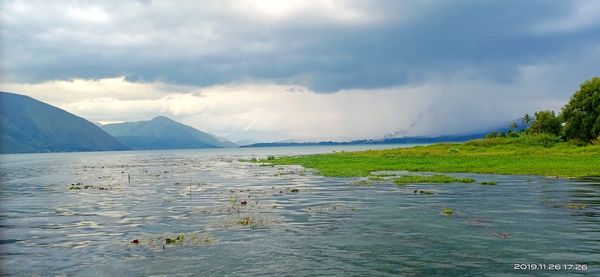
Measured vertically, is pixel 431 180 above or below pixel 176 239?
above

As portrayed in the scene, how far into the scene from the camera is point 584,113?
11800 cm

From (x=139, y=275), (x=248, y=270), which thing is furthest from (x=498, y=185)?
(x=139, y=275)

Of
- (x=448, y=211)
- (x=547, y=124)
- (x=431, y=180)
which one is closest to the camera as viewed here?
(x=448, y=211)

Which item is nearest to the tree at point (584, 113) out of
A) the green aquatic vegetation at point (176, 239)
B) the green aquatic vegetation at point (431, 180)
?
the green aquatic vegetation at point (431, 180)

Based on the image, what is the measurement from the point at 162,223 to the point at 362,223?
44.0 ft

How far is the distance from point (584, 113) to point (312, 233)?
11300cm

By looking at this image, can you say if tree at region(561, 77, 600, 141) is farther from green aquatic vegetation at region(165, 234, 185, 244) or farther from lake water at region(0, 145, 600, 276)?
green aquatic vegetation at region(165, 234, 185, 244)

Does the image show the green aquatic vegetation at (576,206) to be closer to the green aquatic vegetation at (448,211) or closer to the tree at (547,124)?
the green aquatic vegetation at (448,211)

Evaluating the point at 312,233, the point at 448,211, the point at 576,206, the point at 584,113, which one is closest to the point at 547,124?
the point at 584,113

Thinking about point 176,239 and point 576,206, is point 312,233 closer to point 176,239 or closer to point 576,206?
point 176,239

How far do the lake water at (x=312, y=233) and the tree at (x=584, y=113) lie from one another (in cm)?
7779

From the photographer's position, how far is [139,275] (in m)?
20.3

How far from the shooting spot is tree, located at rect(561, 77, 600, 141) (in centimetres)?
11462

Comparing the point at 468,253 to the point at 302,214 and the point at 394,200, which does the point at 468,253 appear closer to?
the point at 302,214
